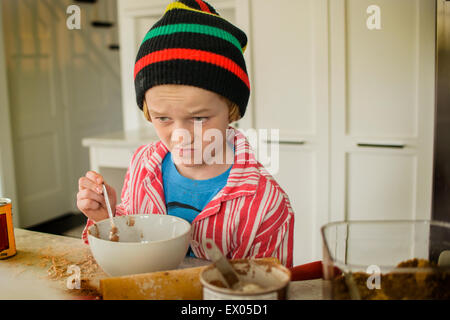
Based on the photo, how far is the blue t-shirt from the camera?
3.10 ft

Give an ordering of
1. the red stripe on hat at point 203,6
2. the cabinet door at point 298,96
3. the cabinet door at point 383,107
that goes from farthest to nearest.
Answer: the cabinet door at point 298,96 → the cabinet door at point 383,107 → the red stripe on hat at point 203,6

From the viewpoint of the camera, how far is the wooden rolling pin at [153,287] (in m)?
0.63

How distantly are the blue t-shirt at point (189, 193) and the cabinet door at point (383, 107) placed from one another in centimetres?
132

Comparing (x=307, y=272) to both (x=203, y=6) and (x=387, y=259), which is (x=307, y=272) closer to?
(x=387, y=259)

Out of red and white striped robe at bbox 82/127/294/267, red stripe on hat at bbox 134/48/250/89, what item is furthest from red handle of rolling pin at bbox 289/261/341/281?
red stripe on hat at bbox 134/48/250/89

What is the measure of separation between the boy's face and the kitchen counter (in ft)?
0.72

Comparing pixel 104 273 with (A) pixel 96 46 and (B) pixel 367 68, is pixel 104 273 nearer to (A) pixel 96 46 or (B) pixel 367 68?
(B) pixel 367 68

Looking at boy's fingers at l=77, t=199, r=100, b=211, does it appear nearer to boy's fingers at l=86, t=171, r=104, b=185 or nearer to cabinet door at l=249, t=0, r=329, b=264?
boy's fingers at l=86, t=171, r=104, b=185

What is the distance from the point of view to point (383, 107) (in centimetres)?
208

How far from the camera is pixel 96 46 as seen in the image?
12.2ft

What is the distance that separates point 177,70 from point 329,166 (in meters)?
1.51

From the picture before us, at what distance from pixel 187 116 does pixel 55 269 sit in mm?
359

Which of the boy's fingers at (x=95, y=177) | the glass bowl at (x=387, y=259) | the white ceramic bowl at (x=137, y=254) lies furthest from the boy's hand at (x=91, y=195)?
the glass bowl at (x=387, y=259)

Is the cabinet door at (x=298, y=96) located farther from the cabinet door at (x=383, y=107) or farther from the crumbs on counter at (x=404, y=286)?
the crumbs on counter at (x=404, y=286)
